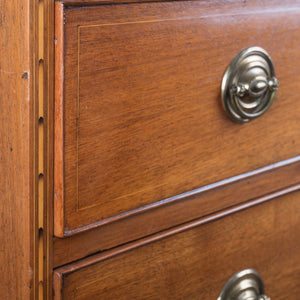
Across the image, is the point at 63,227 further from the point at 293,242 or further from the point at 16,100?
Result: the point at 293,242

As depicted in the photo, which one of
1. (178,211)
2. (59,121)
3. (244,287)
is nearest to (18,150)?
(59,121)

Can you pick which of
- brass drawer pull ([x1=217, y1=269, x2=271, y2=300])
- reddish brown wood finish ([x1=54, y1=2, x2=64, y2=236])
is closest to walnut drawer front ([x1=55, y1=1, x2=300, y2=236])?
reddish brown wood finish ([x1=54, y1=2, x2=64, y2=236])

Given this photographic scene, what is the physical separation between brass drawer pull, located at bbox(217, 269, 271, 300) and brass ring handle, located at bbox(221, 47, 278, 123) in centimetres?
19

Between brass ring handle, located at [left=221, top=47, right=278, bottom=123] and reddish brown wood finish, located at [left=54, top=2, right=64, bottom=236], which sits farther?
brass ring handle, located at [left=221, top=47, right=278, bottom=123]

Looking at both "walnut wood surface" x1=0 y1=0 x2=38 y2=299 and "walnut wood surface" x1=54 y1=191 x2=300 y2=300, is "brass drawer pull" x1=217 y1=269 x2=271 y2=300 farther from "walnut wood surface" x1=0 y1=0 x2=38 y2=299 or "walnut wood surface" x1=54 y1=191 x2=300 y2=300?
"walnut wood surface" x1=0 y1=0 x2=38 y2=299

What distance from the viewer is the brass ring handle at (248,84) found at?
1.82 ft

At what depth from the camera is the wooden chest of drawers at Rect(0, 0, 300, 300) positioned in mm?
441

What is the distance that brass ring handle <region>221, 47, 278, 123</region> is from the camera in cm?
55

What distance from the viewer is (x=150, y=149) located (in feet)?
1.67

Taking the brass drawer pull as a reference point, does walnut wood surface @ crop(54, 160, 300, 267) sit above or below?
above

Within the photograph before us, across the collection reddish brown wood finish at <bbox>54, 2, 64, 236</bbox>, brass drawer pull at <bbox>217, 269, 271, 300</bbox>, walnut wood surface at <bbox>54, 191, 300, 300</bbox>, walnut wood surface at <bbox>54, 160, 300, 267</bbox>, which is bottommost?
brass drawer pull at <bbox>217, 269, 271, 300</bbox>

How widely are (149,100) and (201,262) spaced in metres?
0.20

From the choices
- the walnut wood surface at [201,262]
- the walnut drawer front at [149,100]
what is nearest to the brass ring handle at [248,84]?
the walnut drawer front at [149,100]

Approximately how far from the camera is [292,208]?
69 cm
